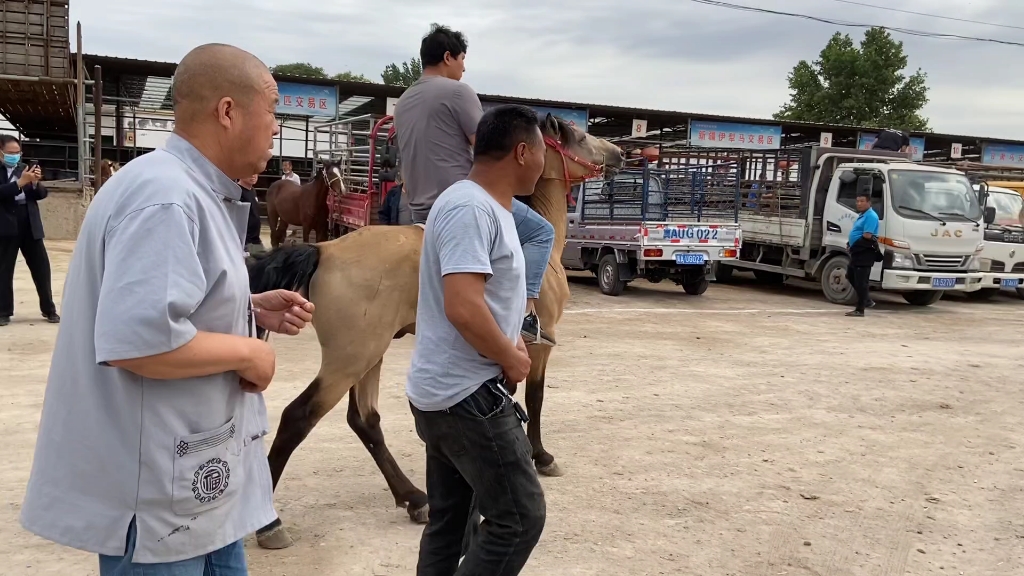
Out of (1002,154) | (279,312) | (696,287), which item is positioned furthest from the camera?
(1002,154)

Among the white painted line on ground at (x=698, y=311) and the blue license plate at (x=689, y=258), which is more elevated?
the blue license plate at (x=689, y=258)

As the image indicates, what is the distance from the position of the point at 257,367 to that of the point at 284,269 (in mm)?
2113

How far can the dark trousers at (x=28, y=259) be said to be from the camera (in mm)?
8125

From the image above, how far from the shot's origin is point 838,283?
1334cm

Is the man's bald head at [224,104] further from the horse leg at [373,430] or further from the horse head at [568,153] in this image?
the horse head at [568,153]

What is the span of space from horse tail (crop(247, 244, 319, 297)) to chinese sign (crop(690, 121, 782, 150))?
72.7ft

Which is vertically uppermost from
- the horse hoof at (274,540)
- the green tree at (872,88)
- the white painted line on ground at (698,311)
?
the green tree at (872,88)

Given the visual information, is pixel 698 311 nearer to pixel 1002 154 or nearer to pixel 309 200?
pixel 309 200

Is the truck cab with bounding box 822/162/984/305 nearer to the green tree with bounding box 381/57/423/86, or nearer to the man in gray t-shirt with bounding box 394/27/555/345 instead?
the man in gray t-shirt with bounding box 394/27/555/345

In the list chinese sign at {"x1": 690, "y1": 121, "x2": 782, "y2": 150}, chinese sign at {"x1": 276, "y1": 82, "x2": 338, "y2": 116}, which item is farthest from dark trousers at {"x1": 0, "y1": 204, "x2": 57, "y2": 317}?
chinese sign at {"x1": 690, "y1": 121, "x2": 782, "y2": 150}

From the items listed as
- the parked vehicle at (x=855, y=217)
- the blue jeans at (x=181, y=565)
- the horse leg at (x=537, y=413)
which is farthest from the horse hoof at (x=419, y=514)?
the parked vehicle at (x=855, y=217)

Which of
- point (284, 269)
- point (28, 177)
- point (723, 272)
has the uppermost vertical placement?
point (28, 177)

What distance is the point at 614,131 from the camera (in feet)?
91.7

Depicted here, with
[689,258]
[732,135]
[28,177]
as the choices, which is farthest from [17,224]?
[732,135]
